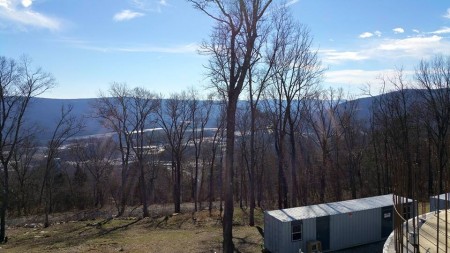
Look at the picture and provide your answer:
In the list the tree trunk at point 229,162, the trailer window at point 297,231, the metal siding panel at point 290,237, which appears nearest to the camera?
the tree trunk at point 229,162

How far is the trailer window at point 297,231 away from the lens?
50.4ft

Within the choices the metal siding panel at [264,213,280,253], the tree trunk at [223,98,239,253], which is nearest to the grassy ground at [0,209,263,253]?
the metal siding panel at [264,213,280,253]

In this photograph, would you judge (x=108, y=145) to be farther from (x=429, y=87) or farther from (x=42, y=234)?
(x=429, y=87)

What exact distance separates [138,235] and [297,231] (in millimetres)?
10773

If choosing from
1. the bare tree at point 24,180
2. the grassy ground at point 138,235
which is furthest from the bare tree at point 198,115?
the bare tree at point 24,180

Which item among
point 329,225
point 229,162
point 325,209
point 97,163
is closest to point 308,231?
point 329,225

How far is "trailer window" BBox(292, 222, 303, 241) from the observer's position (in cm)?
1537

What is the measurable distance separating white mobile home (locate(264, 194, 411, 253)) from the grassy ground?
2194 mm

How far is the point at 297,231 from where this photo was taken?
50.7ft

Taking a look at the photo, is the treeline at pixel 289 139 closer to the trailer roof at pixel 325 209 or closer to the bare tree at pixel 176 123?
the bare tree at pixel 176 123

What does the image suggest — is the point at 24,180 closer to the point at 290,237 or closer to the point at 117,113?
the point at 117,113

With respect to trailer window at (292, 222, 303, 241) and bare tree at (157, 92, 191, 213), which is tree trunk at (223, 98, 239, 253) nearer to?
trailer window at (292, 222, 303, 241)

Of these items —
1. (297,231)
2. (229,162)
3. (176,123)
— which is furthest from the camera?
(176,123)

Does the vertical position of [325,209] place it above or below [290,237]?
above
